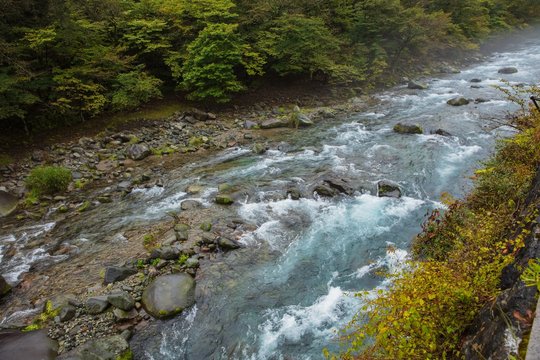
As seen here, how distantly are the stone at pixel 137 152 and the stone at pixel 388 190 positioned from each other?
9.52 meters

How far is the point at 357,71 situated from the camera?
72.7 ft

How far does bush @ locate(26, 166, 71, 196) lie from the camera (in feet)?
38.1

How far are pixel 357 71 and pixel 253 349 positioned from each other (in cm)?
2004

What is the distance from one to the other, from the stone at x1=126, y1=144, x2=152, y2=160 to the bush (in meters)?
2.78

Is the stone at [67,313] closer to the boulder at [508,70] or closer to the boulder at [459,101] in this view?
the boulder at [459,101]

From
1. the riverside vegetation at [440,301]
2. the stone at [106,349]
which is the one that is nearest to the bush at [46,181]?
the stone at [106,349]

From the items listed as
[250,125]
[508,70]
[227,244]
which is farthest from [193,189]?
[508,70]

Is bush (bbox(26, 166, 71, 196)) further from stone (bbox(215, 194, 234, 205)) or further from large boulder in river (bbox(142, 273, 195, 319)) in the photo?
large boulder in river (bbox(142, 273, 195, 319))

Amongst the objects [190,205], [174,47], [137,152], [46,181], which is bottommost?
[190,205]

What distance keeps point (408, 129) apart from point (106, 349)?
566 inches

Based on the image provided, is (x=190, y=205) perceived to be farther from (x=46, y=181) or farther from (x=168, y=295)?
(x=46, y=181)

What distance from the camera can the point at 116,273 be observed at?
759 centimetres

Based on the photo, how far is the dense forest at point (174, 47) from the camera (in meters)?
13.8

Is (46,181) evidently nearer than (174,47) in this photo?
Yes
